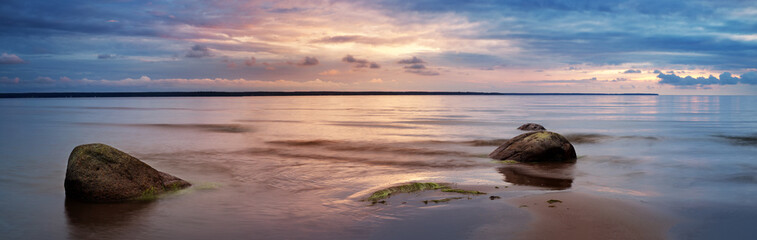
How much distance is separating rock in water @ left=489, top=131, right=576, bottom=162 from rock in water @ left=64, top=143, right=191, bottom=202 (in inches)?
399

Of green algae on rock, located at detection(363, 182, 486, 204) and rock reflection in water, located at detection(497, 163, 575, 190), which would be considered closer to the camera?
green algae on rock, located at detection(363, 182, 486, 204)

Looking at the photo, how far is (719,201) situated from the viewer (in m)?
10.1

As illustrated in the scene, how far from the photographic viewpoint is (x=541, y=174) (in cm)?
1325

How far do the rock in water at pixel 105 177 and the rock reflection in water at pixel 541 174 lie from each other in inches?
325

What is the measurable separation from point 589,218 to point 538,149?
702 cm

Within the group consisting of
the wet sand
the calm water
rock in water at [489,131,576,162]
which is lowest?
the calm water

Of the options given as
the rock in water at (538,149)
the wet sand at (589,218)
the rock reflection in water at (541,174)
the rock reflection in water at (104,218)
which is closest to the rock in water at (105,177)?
the rock reflection in water at (104,218)

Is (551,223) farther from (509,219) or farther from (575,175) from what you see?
(575,175)

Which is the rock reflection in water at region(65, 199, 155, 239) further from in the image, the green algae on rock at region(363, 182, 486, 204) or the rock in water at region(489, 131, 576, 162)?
the rock in water at region(489, 131, 576, 162)

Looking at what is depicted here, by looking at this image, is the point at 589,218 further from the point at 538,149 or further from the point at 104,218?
the point at 104,218

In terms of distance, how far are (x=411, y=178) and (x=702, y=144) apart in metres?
17.8

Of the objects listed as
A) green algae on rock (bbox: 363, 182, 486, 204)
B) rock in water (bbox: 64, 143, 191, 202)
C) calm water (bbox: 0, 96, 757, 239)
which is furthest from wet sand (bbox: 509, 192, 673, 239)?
rock in water (bbox: 64, 143, 191, 202)

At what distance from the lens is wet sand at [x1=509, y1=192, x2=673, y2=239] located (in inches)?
294

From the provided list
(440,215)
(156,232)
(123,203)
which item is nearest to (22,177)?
(123,203)
